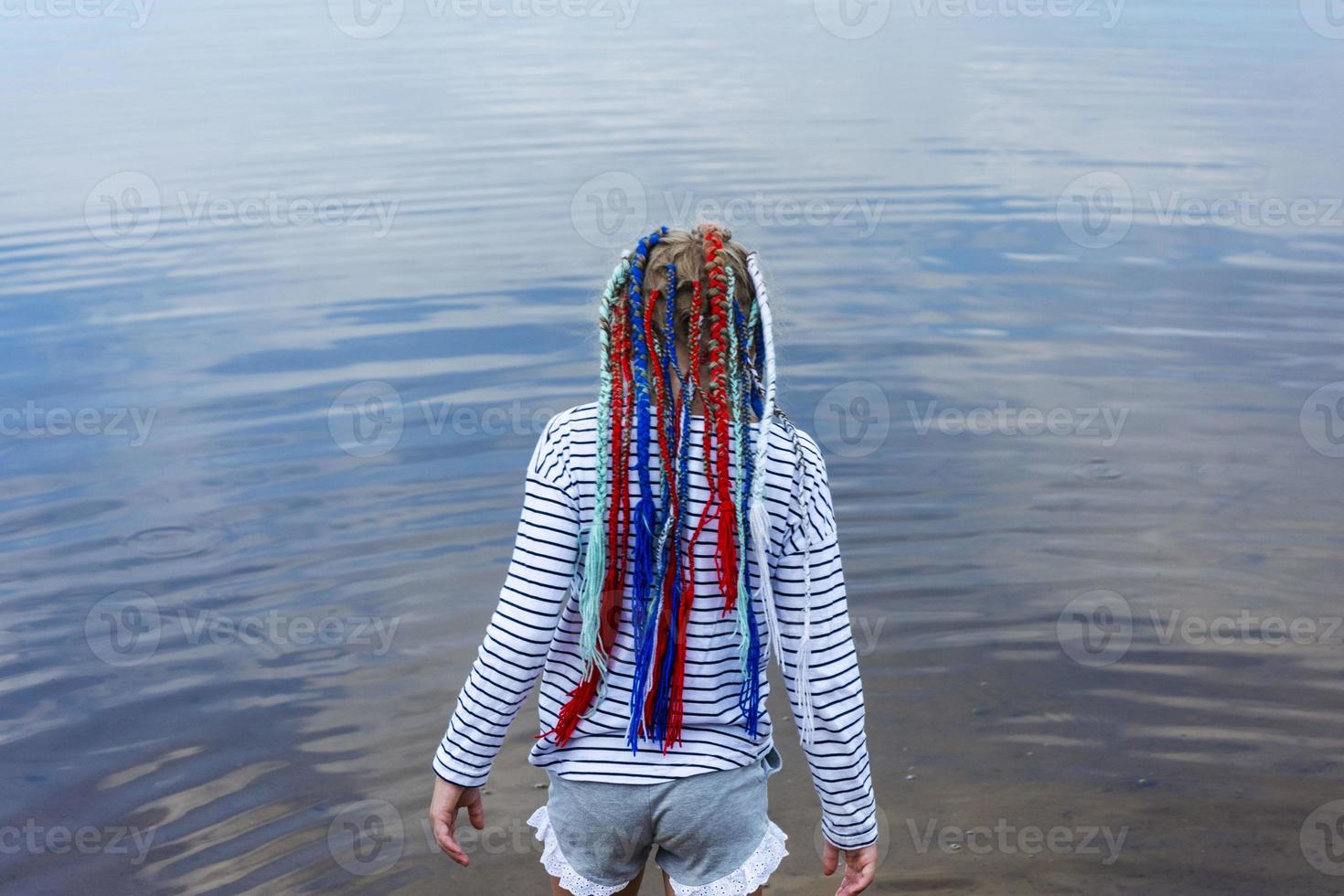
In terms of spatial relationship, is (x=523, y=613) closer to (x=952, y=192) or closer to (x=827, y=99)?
(x=952, y=192)

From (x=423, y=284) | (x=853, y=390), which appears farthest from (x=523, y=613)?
(x=423, y=284)

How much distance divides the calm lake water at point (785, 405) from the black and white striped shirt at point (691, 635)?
0.41 m

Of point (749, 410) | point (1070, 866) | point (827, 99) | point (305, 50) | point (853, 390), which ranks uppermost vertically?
point (305, 50)

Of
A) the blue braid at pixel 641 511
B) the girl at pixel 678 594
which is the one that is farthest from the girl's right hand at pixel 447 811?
the blue braid at pixel 641 511

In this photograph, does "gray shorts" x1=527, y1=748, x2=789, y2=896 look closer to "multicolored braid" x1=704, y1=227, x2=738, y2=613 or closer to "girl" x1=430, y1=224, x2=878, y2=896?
"girl" x1=430, y1=224, x2=878, y2=896

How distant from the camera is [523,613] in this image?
8.05 ft

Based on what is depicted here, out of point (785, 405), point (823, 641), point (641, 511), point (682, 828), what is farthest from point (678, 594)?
point (785, 405)

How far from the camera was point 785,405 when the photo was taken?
7.58m

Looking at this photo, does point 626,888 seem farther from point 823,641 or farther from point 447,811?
point 823,641

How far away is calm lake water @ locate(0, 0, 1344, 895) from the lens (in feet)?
13.7

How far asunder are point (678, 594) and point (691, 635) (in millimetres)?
79

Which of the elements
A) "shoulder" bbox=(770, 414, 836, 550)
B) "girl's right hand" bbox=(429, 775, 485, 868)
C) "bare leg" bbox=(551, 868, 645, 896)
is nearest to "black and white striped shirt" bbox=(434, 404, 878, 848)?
"shoulder" bbox=(770, 414, 836, 550)

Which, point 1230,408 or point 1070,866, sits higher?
point 1230,408

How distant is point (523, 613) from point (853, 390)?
17.5 ft
